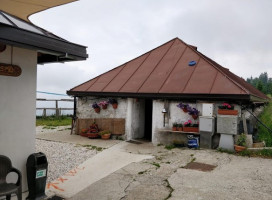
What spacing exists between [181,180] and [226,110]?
465 centimetres

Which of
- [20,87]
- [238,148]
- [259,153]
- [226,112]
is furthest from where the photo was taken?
[226,112]

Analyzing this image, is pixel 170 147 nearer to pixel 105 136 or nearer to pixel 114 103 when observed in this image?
pixel 105 136

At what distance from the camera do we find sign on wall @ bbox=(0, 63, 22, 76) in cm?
494

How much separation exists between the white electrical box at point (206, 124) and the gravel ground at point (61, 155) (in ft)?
14.1

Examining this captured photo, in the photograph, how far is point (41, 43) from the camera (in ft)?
15.1

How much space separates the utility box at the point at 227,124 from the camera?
10117 mm

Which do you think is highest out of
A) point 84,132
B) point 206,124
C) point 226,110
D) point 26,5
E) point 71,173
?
point 26,5

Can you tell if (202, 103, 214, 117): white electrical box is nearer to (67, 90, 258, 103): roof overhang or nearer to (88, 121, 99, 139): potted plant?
(67, 90, 258, 103): roof overhang

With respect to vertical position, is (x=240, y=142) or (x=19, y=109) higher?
(x=19, y=109)

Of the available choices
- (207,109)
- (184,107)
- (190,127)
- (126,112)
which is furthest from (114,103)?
(207,109)

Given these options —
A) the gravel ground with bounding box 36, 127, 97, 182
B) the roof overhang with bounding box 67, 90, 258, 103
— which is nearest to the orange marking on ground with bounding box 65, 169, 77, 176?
the gravel ground with bounding box 36, 127, 97, 182

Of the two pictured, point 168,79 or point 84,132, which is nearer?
point 168,79

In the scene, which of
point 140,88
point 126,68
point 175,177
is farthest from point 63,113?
point 175,177

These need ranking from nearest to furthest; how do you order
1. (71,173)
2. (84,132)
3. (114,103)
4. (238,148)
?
(71,173) < (238,148) < (114,103) < (84,132)
